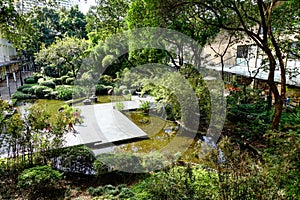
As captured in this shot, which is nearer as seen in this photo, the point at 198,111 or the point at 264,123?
the point at 264,123

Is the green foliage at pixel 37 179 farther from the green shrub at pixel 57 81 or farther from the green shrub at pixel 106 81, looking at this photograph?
the green shrub at pixel 57 81

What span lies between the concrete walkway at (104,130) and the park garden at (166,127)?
464 mm

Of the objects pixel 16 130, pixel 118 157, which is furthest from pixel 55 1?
pixel 118 157

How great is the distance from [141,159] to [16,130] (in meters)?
3.14

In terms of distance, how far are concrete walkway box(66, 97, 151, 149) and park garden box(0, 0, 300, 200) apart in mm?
464

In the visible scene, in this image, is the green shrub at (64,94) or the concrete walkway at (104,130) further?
the green shrub at (64,94)

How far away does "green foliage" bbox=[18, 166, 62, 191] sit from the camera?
4.55 metres

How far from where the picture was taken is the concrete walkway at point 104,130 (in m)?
8.23

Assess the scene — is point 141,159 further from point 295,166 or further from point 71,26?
point 71,26

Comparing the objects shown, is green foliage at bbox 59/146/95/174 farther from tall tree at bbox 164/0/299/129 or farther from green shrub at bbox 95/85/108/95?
green shrub at bbox 95/85/108/95

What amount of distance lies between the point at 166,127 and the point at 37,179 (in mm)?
6375

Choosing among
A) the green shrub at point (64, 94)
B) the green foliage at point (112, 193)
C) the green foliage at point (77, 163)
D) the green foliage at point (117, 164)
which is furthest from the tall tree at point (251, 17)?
the green shrub at point (64, 94)

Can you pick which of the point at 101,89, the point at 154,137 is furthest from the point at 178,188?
the point at 101,89

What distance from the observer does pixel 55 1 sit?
616 centimetres
